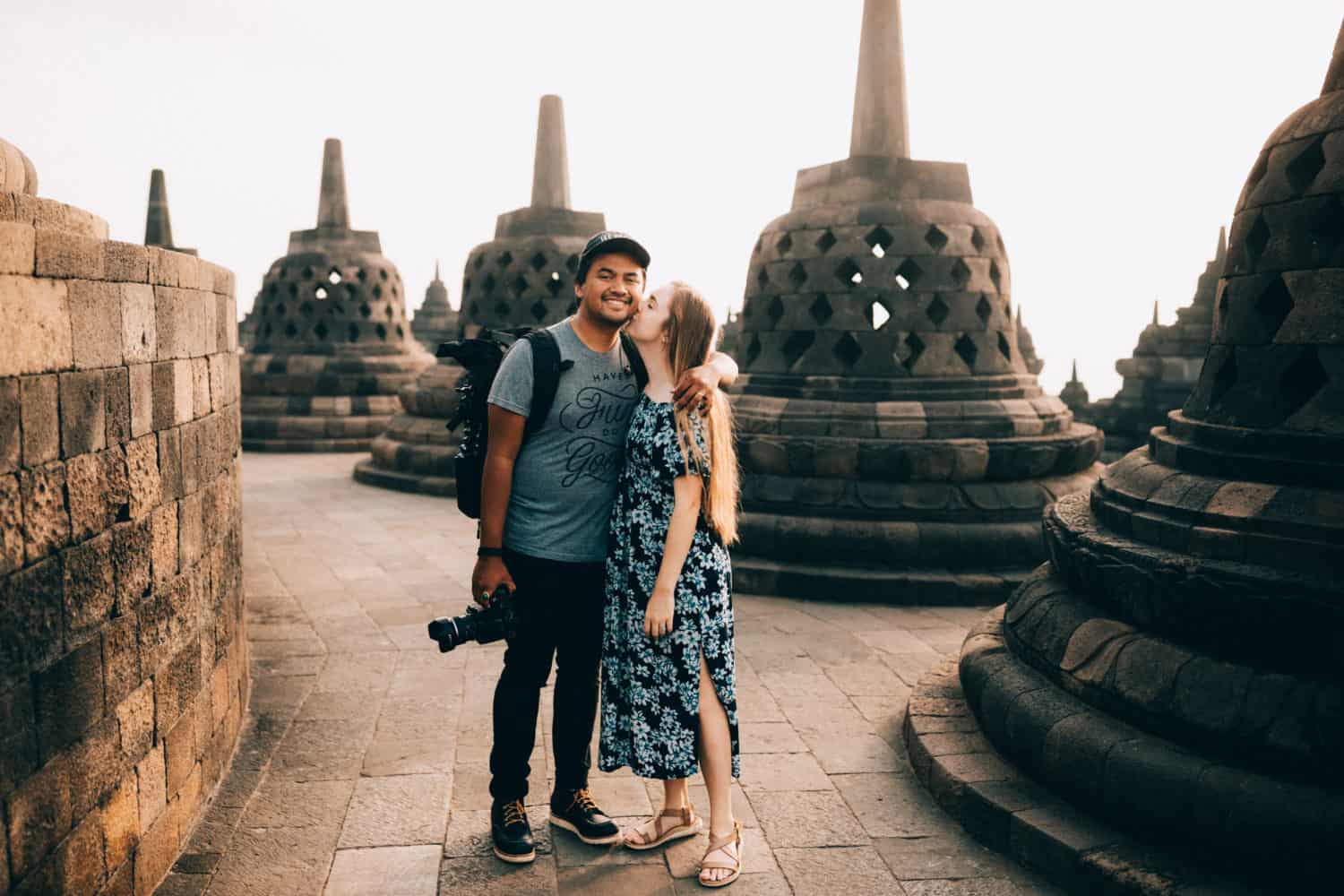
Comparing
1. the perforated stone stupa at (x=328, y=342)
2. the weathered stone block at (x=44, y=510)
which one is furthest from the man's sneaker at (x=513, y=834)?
the perforated stone stupa at (x=328, y=342)

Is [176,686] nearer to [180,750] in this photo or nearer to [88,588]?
[180,750]

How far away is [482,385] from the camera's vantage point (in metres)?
3.24

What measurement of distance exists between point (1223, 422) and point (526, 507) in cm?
235

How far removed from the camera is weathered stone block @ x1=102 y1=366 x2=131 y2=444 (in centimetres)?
279

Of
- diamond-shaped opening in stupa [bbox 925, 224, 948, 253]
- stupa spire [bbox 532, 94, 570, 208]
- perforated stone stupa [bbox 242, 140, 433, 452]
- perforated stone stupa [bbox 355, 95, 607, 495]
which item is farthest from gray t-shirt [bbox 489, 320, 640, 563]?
perforated stone stupa [bbox 242, 140, 433, 452]

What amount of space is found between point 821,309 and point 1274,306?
4.09 m

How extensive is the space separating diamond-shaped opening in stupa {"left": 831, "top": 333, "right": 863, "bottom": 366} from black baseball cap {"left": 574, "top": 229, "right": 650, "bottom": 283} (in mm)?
4347

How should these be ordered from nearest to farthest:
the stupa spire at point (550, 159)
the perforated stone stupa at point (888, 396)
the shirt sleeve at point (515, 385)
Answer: the shirt sleeve at point (515, 385)
the perforated stone stupa at point (888, 396)
the stupa spire at point (550, 159)

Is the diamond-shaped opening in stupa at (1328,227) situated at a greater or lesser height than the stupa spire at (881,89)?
lesser

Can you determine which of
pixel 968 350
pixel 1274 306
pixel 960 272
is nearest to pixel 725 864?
pixel 1274 306

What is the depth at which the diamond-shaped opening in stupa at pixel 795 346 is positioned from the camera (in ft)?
24.7

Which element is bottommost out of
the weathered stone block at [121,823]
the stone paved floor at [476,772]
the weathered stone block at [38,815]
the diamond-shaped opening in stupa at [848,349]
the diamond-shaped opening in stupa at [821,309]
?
the stone paved floor at [476,772]

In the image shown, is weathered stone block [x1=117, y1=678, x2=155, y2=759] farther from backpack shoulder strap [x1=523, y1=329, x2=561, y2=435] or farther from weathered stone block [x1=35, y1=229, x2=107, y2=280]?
backpack shoulder strap [x1=523, y1=329, x2=561, y2=435]

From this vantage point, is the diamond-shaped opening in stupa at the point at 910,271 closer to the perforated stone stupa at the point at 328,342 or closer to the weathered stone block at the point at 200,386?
the weathered stone block at the point at 200,386
